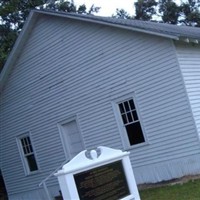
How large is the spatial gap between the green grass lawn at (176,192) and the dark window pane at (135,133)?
193 cm

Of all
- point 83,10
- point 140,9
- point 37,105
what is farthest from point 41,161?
point 140,9

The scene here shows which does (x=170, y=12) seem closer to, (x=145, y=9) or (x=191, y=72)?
(x=145, y=9)

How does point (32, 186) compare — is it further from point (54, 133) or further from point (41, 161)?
point (54, 133)

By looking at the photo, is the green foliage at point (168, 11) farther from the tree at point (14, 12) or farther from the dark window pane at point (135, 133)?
the dark window pane at point (135, 133)

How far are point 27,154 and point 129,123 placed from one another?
652 cm

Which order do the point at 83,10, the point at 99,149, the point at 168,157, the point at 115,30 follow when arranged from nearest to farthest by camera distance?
the point at 99,149, the point at 168,157, the point at 115,30, the point at 83,10

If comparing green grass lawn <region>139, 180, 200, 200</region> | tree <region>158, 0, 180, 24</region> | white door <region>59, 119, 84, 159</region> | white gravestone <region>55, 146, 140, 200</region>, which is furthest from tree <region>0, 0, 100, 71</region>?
white gravestone <region>55, 146, 140, 200</region>

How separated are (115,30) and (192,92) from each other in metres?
3.40

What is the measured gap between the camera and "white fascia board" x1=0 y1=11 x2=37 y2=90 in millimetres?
17266

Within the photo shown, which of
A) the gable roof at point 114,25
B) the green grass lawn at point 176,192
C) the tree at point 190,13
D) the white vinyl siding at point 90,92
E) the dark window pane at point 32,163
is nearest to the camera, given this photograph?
the green grass lawn at point 176,192

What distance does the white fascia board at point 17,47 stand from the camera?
1727 centimetres

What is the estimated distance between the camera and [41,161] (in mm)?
17984

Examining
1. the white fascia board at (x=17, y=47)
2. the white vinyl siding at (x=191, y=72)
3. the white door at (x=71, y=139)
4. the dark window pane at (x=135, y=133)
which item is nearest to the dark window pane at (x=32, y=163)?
the white door at (x=71, y=139)

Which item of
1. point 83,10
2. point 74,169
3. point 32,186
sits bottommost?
point 32,186
